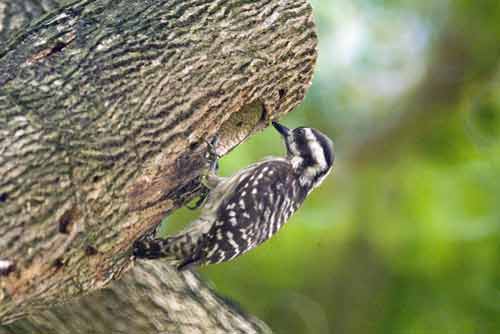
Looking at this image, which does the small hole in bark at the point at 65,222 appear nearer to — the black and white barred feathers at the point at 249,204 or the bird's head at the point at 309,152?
the black and white barred feathers at the point at 249,204

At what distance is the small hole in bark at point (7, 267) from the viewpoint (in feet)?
11.1

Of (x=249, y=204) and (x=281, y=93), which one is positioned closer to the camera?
(x=281, y=93)

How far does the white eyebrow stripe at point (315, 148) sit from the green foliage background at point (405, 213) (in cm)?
337

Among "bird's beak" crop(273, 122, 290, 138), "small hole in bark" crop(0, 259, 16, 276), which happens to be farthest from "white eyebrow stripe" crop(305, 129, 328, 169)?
"small hole in bark" crop(0, 259, 16, 276)

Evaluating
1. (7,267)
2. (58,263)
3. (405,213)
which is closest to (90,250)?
(58,263)

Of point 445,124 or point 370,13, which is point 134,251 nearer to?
point 445,124

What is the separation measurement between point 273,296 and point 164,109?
213 inches

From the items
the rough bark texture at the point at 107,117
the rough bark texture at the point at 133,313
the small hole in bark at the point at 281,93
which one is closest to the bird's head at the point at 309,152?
the small hole in bark at the point at 281,93

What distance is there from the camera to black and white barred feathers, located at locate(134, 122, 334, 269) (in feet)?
14.6

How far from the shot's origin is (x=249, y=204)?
4.58 meters

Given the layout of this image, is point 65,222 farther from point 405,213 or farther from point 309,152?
point 405,213

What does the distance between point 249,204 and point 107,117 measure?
116cm

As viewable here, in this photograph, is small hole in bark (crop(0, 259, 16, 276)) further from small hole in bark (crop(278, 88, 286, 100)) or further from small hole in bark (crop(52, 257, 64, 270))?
small hole in bark (crop(278, 88, 286, 100))

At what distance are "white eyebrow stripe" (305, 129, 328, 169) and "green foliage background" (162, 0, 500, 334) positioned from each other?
337 cm
